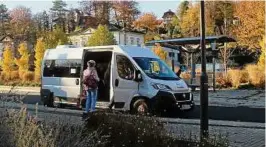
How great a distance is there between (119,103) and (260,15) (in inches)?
1585

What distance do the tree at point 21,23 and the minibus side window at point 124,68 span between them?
5033 centimetres

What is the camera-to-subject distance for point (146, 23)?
9744 centimetres

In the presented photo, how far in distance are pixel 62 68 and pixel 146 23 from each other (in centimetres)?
8100

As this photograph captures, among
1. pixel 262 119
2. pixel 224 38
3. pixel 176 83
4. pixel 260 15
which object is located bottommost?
pixel 262 119

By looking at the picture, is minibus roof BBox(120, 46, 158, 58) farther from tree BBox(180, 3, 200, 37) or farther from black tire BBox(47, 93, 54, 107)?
tree BBox(180, 3, 200, 37)

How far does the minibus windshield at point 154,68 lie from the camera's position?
1447 cm

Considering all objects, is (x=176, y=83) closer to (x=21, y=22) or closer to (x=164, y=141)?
(x=164, y=141)

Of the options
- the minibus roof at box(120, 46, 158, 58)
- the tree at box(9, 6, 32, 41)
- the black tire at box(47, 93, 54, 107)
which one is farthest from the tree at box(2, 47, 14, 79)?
the minibus roof at box(120, 46, 158, 58)

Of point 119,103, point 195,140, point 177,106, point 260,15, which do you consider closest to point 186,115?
point 177,106

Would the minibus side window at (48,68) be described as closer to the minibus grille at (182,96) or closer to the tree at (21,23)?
the minibus grille at (182,96)

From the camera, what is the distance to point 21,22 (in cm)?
6806

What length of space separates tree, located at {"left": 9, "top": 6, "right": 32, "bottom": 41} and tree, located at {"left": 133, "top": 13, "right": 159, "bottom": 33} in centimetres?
3015

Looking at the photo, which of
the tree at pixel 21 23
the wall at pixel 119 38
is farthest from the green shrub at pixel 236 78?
the wall at pixel 119 38

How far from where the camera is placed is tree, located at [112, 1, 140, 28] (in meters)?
88.4
